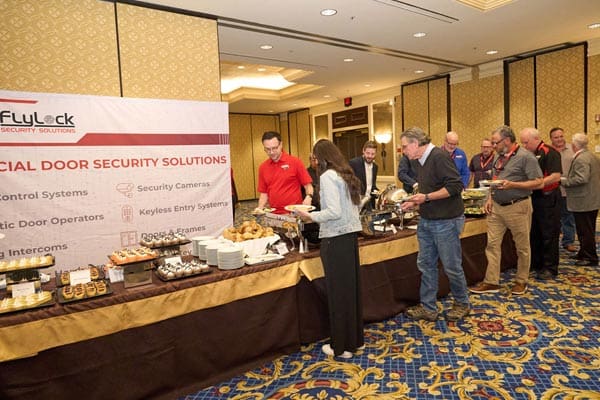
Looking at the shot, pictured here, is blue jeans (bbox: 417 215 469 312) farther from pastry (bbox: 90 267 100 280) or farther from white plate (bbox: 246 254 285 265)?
pastry (bbox: 90 267 100 280)

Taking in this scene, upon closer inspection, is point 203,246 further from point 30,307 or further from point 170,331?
point 30,307

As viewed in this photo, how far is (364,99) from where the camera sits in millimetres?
10602

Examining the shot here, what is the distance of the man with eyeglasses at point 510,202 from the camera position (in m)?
3.33

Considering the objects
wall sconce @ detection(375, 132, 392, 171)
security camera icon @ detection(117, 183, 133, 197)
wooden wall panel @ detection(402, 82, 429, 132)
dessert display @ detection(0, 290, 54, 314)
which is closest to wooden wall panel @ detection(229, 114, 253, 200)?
wall sconce @ detection(375, 132, 392, 171)

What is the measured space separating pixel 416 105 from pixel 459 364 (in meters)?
7.51

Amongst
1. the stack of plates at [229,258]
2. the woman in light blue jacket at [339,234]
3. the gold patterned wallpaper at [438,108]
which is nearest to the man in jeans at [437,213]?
the woman in light blue jacket at [339,234]

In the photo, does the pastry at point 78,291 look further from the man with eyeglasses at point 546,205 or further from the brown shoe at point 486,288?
the man with eyeglasses at point 546,205

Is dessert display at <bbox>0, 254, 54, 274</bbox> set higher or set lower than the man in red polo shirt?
lower

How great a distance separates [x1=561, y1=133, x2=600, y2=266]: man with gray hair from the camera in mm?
4199

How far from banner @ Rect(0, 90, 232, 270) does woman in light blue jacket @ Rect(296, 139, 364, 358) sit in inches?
73.0

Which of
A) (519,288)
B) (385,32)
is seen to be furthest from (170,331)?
(385,32)

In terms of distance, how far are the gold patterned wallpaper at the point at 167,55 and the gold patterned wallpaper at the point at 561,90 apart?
5747mm

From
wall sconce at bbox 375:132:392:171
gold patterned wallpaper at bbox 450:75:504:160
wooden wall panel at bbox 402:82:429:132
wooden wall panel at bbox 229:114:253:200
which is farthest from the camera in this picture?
wooden wall panel at bbox 229:114:253:200

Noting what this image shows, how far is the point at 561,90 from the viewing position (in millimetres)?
6586
